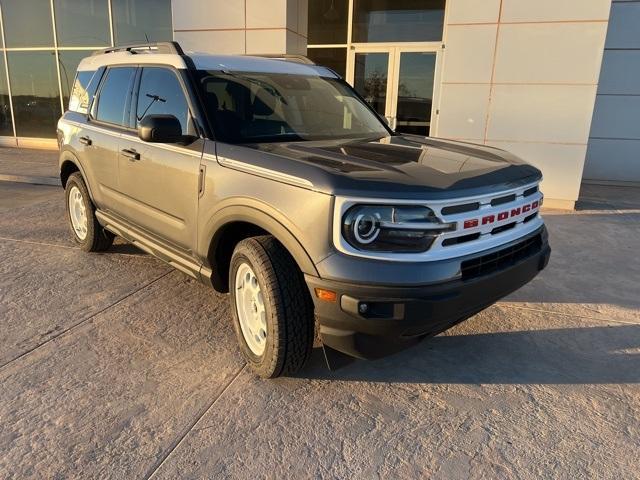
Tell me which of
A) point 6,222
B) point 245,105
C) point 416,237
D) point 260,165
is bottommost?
point 6,222

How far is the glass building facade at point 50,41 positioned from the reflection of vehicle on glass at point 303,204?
379 inches

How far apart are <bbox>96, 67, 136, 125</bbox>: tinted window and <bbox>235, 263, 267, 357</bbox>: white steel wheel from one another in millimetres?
1994

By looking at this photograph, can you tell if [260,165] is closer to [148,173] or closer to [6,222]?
[148,173]

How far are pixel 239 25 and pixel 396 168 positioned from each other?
7490mm

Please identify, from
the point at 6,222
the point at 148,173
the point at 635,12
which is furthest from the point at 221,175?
the point at 635,12

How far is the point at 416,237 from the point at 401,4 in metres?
9.99

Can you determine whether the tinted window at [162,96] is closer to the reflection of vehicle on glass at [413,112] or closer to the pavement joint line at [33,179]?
the pavement joint line at [33,179]

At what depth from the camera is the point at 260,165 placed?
283 centimetres

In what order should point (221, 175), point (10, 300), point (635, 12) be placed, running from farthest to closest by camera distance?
point (635, 12) < point (10, 300) < point (221, 175)

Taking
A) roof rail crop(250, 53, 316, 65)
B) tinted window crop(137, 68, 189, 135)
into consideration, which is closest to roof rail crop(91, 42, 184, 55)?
tinted window crop(137, 68, 189, 135)

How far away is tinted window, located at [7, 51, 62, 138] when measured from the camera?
46.0ft

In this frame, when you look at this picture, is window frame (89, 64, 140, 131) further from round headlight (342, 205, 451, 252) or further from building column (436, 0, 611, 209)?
building column (436, 0, 611, 209)

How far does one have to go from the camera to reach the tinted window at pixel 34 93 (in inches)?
551

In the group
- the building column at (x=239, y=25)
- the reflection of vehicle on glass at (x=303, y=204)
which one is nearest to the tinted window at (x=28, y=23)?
the building column at (x=239, y=25)
